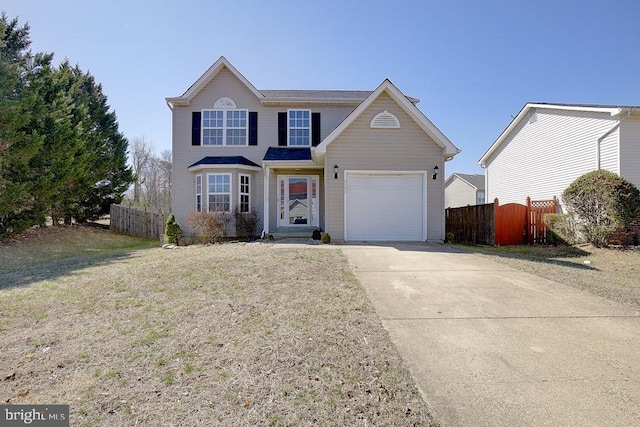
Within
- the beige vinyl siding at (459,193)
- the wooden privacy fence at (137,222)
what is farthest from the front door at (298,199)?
the beige vinyl siding at (459,193)

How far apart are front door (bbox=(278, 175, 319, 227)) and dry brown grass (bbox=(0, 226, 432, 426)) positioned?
26.7ft

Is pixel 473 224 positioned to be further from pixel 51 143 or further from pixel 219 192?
pixel 51 143

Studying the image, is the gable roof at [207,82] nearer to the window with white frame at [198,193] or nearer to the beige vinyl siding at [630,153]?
the window with white frame at [198,193]

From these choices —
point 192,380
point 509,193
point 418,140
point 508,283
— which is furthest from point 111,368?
point 509,193

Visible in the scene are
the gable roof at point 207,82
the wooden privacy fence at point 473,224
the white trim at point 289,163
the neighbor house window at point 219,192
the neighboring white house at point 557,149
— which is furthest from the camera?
the gable roof at point 207,82

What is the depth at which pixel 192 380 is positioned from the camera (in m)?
3.01

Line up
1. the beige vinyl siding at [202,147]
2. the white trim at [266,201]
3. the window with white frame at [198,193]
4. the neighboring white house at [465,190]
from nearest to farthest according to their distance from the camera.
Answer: the white trim at [266,201] < the window with white frame at [198,193] < the beige vinyl siding at [202,147] < the neighboring white house at [465,190]

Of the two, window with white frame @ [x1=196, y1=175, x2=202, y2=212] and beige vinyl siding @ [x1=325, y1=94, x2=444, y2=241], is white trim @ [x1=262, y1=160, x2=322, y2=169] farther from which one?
window with white frame @ [x1=196, y1=175, x2=202, y2=212]

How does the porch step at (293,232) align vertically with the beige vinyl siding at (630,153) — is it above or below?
below

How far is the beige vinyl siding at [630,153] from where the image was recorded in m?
11.5

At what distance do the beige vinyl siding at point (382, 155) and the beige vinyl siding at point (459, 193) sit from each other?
24.3m

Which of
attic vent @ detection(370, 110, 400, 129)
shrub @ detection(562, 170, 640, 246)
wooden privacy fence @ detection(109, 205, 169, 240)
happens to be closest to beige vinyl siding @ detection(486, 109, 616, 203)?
shrub @ detection(562, 170, 640, 246)

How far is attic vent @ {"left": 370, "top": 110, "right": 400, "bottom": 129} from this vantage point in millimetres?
11594

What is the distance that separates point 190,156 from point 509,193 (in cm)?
1763
